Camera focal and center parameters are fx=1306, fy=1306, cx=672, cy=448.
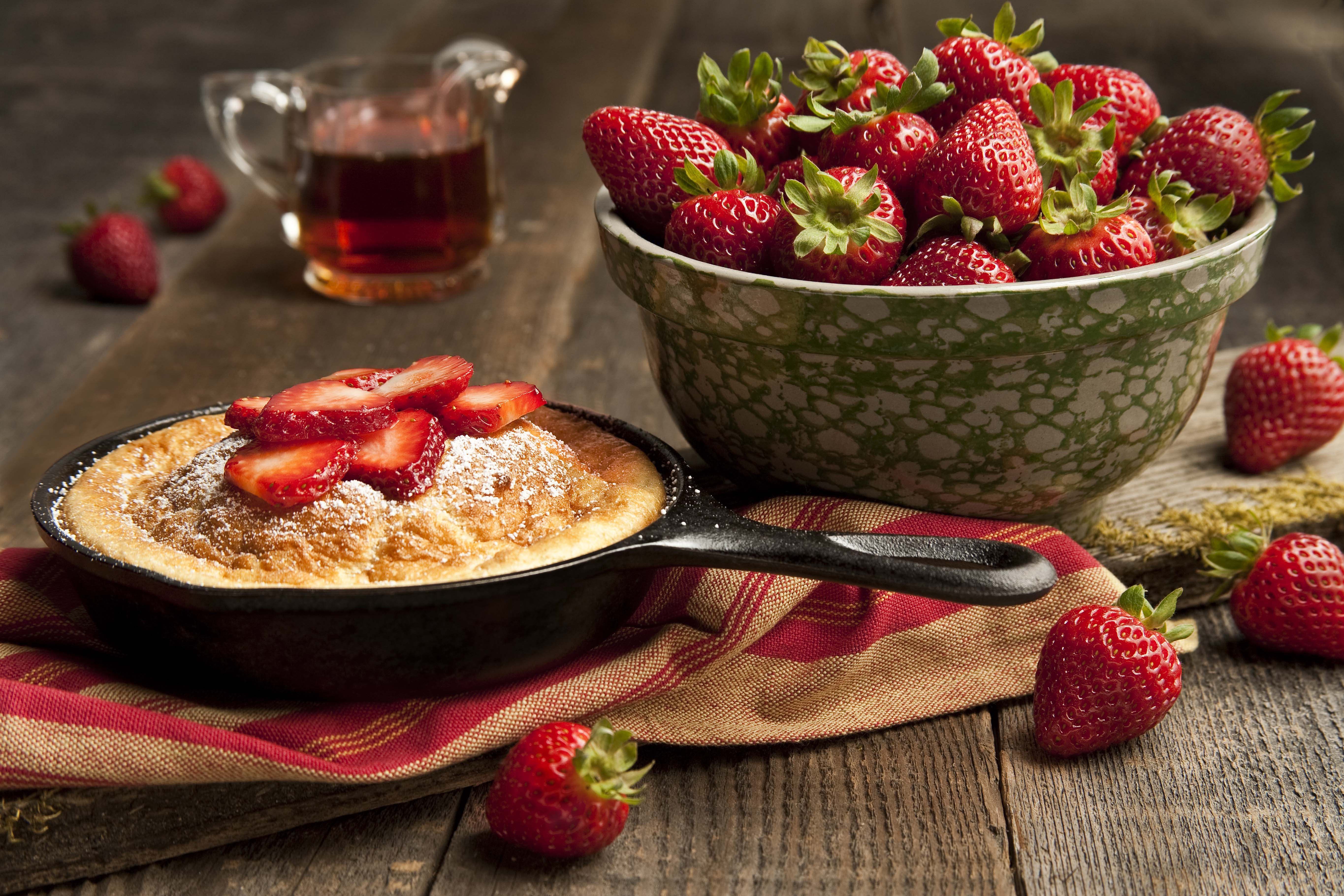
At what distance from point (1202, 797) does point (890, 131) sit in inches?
25.6

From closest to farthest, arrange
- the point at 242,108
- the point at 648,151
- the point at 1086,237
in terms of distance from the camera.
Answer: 1. the point at 1086,237
2. the point at 648,151
3. the point at 242,108

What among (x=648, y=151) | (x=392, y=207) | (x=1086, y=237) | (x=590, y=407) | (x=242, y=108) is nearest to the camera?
(x=1086, y=237)

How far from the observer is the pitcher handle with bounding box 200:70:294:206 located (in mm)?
2283

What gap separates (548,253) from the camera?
2439 mm

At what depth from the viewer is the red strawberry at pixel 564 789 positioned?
0.96 meters

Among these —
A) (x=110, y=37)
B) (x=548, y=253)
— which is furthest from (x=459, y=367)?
(x=110, y=37)

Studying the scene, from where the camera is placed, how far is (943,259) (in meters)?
1.15

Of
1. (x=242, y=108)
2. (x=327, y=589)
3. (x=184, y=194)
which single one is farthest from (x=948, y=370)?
(x=184, y=194)

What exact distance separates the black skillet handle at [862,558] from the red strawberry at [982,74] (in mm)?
470

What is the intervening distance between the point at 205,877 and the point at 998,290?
79cm

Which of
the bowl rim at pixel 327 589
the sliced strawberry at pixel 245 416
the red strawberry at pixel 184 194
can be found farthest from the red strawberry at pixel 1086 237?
the red strawberry at pixel 184 194

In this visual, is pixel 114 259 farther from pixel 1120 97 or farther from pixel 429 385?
pixel 1120 97

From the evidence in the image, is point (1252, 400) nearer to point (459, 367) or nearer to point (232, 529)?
point (459, 367)

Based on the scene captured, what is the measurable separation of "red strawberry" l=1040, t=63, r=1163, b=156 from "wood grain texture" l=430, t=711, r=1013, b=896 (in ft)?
2.02
